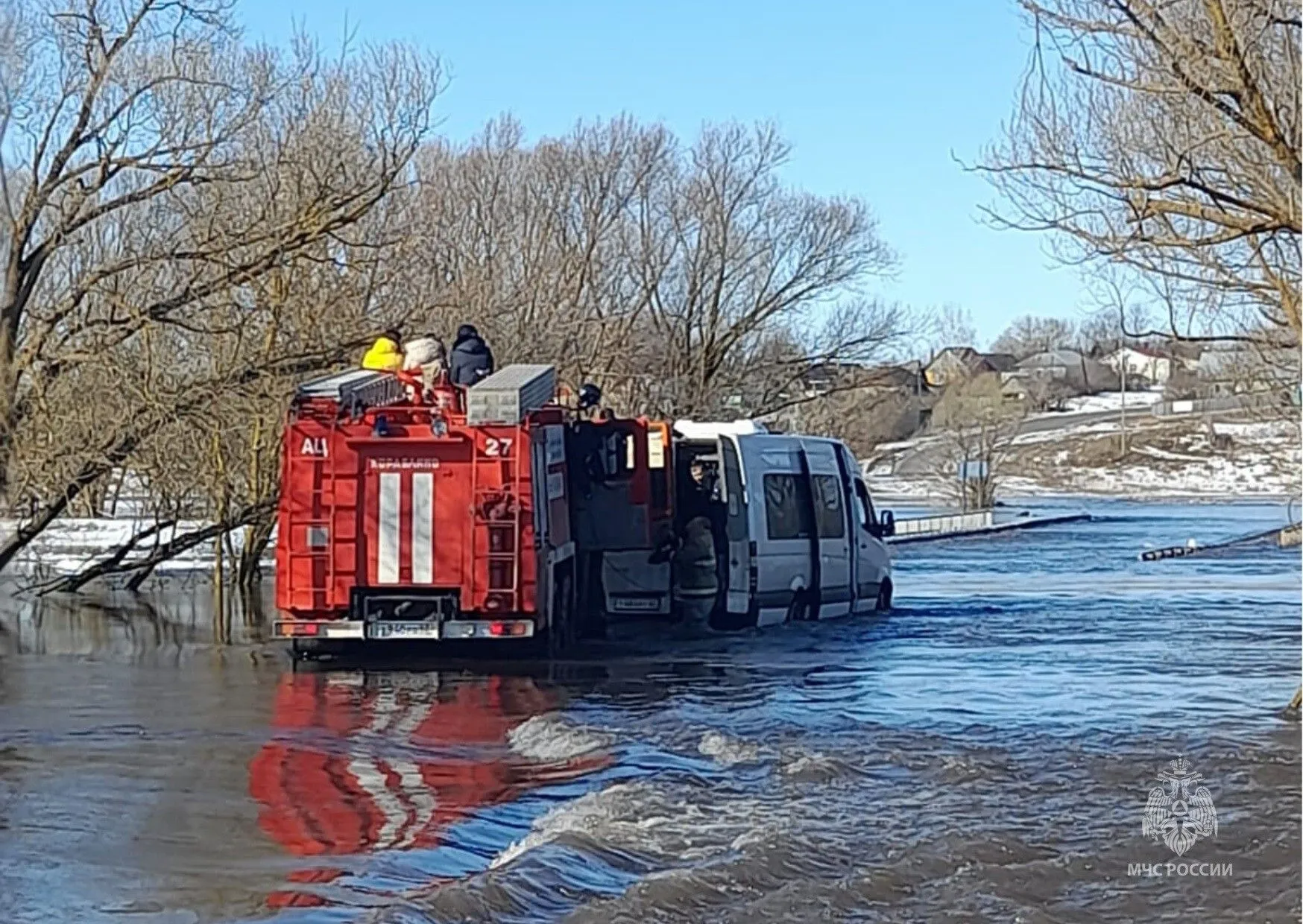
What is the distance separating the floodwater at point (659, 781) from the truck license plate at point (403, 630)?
38cm

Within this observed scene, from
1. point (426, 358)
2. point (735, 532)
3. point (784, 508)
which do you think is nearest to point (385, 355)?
point (426, 358)

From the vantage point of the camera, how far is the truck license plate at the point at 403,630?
17.3 m

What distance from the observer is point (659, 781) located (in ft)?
37.9

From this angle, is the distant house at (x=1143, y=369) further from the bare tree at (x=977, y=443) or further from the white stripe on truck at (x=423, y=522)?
the white stripe on truck at (x=423, y=522)

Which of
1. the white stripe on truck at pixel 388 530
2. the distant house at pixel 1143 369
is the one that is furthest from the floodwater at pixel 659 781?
the distant house at pixel 1143 369

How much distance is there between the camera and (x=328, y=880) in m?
8.73

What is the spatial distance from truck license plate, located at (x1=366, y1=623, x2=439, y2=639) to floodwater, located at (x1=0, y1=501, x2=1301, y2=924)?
384mm

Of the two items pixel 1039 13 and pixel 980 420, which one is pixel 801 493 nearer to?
pixel 1039 13

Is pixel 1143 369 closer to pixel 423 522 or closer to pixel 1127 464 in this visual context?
pixel 1127 464

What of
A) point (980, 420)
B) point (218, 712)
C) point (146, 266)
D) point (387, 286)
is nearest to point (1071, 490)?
point (980, 420)

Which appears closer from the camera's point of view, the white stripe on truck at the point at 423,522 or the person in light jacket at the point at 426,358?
the white stripe on truck at the point at 423,522

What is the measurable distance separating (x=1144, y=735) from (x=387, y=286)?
51.0 ft

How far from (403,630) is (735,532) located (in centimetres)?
452

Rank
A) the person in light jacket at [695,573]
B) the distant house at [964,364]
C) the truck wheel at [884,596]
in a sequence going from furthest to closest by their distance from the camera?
1. the distant house at [964,364]
2. the truck wheel at [884,596]
3. the person in light jacket at [695,573]
